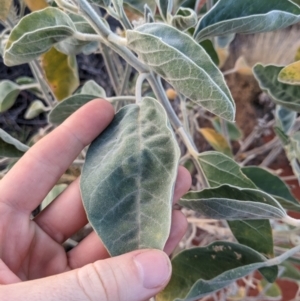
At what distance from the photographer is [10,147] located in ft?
1.91

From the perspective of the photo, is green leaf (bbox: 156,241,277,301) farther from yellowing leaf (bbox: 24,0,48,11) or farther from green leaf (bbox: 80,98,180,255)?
yellowing leaf (bbox: 24,0,48,11)

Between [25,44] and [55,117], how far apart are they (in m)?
0.24

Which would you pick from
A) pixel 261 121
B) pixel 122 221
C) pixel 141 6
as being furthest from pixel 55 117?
pixel 261 121

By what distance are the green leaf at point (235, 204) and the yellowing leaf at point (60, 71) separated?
14.1 inches

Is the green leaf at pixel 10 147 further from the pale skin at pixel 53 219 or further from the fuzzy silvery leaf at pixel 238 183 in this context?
the fuzzy silvery leaf at pixel 238 183

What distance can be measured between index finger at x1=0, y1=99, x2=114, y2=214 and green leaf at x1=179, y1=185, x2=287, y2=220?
175 millimetres

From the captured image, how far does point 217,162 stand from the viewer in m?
0.53

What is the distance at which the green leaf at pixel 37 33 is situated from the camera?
392 millimetres

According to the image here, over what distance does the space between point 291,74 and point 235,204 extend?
17 centimetres

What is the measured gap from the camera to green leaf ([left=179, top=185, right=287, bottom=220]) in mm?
422

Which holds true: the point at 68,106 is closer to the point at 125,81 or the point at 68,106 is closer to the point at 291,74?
the point at 125,81

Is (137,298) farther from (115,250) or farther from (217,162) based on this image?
(217,162)

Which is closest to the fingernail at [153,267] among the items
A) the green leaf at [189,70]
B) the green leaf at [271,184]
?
the green leaf at [189,70]

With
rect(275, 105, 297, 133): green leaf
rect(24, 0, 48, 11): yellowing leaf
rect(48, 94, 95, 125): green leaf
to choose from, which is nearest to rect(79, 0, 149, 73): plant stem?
rect(48, 94, 95, 125): green leaf
